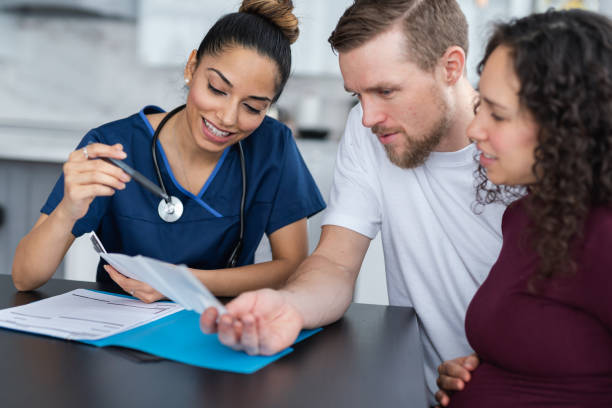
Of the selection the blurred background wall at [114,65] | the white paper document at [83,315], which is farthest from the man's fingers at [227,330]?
the blurred background wall at [114,65]

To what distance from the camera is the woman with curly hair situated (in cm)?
80

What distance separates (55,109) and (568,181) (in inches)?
137

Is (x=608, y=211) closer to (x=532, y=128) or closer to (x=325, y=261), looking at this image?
(x=532, y=128)

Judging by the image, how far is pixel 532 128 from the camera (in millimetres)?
844

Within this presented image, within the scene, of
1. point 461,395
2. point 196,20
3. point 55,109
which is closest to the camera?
point 461,395

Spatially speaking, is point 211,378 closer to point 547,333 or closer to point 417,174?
point 547,333

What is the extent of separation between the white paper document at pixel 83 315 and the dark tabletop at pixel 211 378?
0.08ft

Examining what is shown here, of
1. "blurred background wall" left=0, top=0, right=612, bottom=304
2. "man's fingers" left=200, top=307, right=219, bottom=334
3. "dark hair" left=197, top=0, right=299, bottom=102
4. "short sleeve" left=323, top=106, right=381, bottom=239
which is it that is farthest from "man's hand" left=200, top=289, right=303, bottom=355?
"blurred background wall" left=0, top=0, right=612, bottom=304

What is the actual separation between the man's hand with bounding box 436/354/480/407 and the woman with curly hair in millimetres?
20

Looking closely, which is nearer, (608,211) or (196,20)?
(608,211)

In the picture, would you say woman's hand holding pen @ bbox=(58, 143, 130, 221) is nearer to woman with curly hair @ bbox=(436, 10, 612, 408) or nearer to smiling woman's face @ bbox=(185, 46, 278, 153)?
smiling woman's face @ bbox=(185, 46, 278, 153)

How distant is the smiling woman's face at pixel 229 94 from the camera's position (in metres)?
1.30

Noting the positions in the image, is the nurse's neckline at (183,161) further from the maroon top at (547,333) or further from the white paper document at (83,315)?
the maroon top at (547,333)

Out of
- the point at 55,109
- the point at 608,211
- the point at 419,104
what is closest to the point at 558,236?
the point at 608,211
